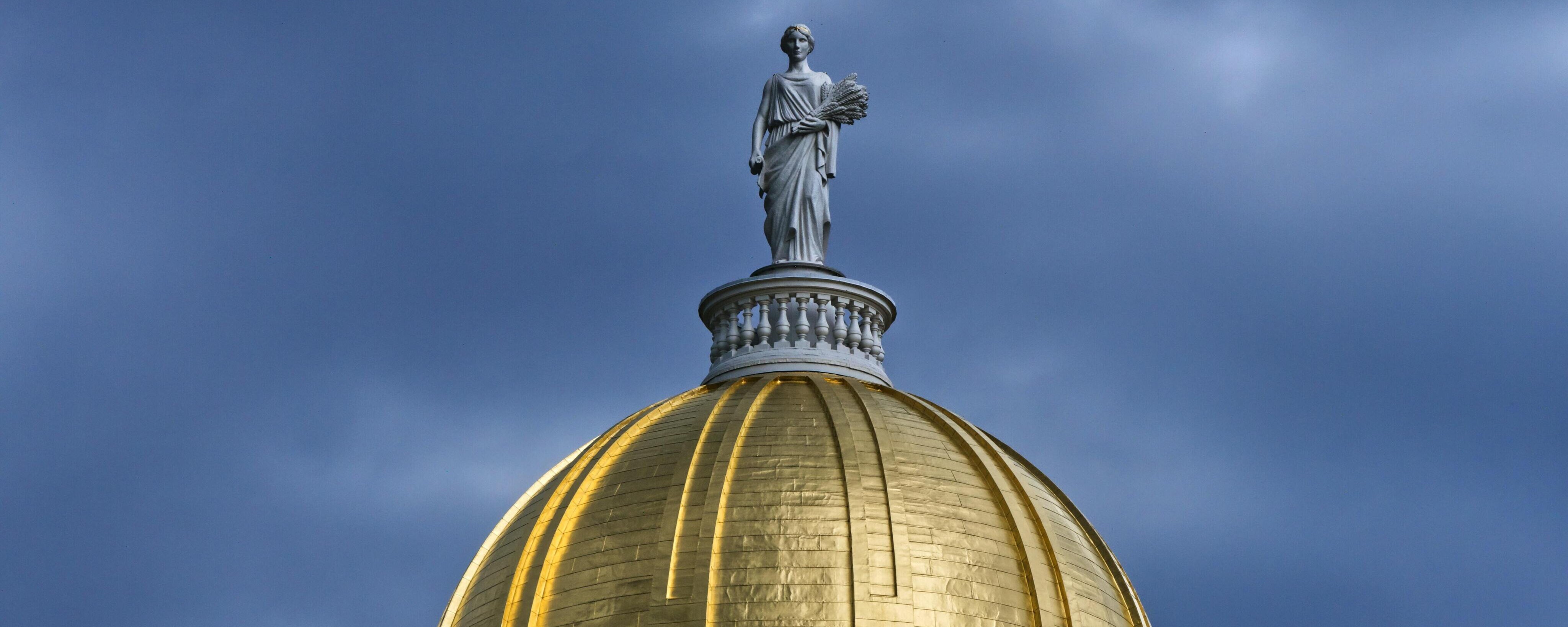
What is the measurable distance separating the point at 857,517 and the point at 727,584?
179 cm

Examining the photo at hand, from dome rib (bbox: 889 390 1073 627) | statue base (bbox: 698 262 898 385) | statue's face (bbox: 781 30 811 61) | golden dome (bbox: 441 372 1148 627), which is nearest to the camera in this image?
golden dome (bbox: 441 372 1148 627)

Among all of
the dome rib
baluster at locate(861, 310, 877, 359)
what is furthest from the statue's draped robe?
the dome rib

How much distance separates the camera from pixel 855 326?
32.0 m

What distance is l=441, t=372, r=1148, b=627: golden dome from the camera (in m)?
26.3

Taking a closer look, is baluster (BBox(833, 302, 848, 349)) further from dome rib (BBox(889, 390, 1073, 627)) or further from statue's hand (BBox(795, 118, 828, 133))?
statue's hand (BBox(795, 118, 828, 133))

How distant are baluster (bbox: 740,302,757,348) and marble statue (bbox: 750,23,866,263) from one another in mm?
1074

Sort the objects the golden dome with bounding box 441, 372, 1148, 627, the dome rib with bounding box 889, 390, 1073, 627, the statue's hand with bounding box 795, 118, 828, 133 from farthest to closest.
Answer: the statue's hand with bounding box 795, 118, 828, 133 < the dome rib with bounding box 889, 390, 1073, 627 < the golden dome with bounding box 441, 372, 1148, 627

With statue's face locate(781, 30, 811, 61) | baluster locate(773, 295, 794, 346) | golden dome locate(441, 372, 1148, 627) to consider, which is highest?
statue's face locate(781, 30, 811, 61)

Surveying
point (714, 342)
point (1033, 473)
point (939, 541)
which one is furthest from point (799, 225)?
point (939, 541)

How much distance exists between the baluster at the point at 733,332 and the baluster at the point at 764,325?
0.29 meters

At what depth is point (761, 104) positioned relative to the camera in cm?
3400

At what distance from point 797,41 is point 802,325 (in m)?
4.88

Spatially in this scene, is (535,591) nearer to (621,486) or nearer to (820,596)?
(621,486)

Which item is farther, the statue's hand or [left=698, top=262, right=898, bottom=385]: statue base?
the statue's hand
